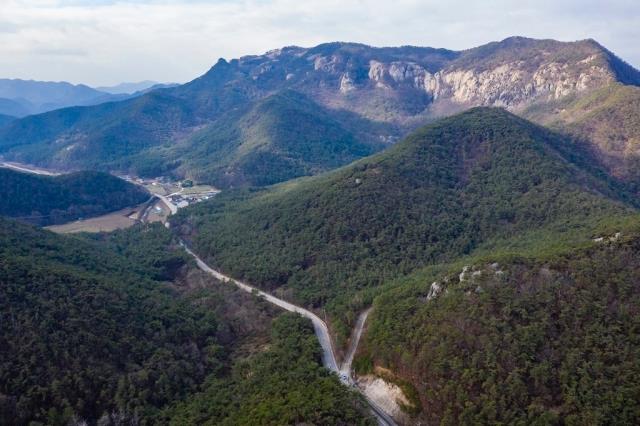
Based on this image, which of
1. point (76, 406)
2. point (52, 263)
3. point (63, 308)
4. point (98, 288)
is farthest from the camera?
point (52, 263)

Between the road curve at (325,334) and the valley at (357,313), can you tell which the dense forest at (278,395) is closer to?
the valley at (357,313)

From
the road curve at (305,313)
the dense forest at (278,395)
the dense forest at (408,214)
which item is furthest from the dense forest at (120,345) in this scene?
the dense forest at (408,214)

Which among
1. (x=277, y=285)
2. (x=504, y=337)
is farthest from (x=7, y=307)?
(x=504, y=337)

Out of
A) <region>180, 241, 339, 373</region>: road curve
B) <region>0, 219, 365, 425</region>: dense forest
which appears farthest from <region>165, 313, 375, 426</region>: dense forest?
<region>180, 241, 339, 373</region>: road curve

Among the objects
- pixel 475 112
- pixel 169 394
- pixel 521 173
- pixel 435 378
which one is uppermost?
→ pixel 475 112

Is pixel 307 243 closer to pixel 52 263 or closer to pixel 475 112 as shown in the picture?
pixel 52 263
